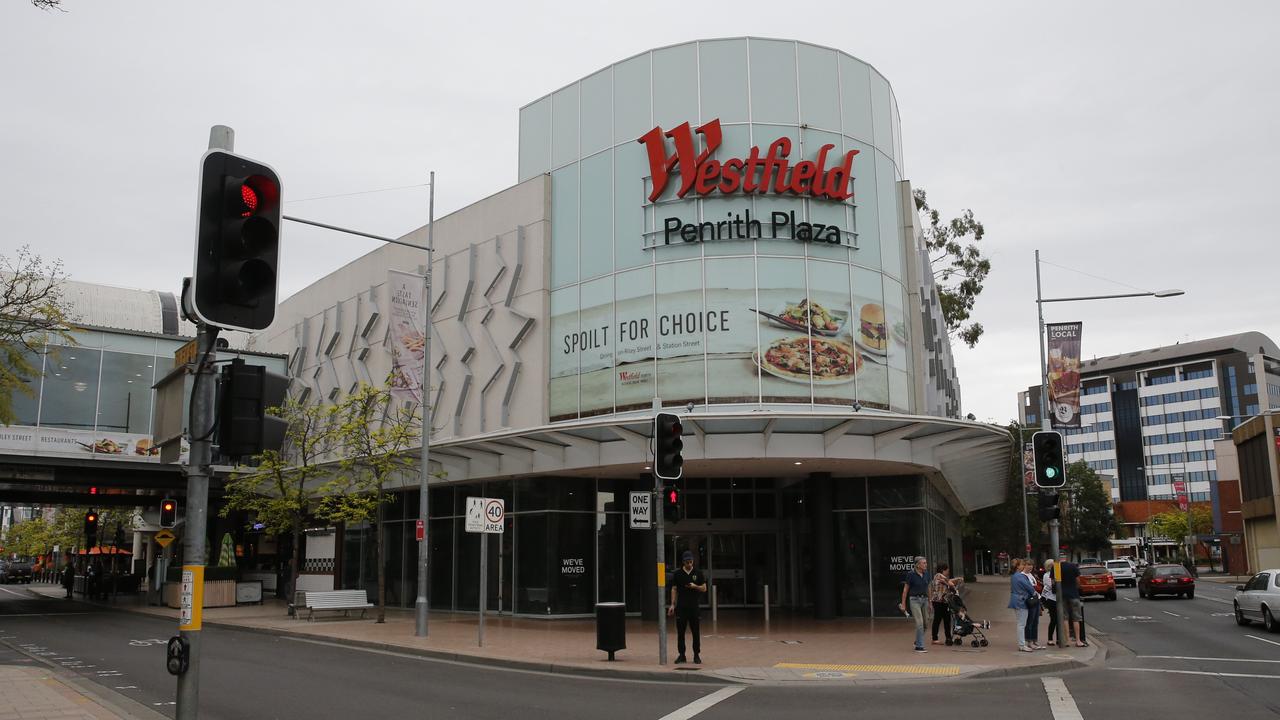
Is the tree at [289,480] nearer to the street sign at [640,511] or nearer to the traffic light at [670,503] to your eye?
the street sign at [640,511]

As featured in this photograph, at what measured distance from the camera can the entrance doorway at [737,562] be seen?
30734mm

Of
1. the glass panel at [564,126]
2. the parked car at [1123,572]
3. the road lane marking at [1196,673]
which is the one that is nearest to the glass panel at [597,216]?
the glass panel at [564,126]

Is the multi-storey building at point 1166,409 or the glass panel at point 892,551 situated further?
the multi-storey building at point 1166,409

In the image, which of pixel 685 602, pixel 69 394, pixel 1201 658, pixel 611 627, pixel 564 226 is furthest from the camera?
pixel 69 394

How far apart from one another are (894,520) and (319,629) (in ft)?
51.2

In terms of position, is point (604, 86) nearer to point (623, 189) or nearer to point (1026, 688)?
point (623, 189)

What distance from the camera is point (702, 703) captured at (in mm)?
12867

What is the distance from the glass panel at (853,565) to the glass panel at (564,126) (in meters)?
13.3

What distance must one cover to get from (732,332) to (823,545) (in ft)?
22.0

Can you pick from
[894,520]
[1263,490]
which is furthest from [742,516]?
[1263,490]

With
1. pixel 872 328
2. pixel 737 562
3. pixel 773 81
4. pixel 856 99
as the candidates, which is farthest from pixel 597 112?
pixel 737 562

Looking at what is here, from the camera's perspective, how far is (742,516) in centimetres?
3094

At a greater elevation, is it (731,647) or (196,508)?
(196,508)

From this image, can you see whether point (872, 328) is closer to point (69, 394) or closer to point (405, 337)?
point (405, 337)
